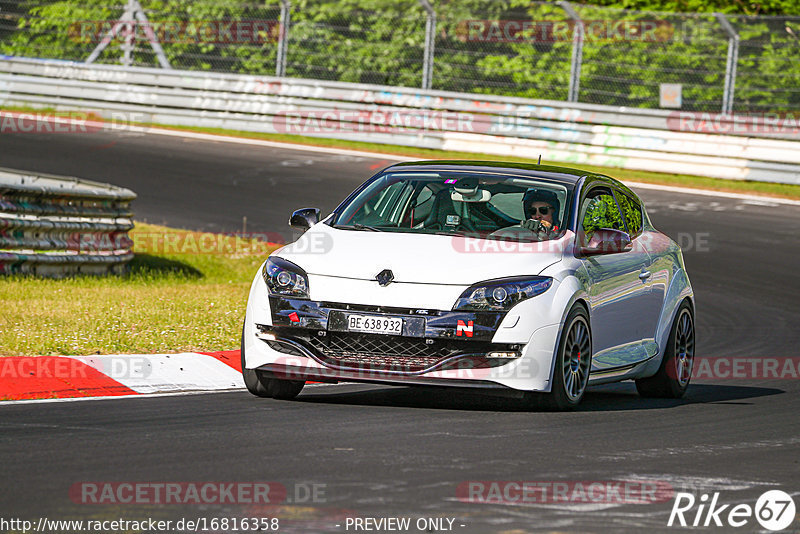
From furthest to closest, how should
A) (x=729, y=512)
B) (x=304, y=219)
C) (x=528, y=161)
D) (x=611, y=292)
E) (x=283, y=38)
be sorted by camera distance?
1. (x=283, y=38)
2. (x=528, y=161)
3. (x=304, y=219)
4. (x=611, y=292)
5. (x=729, y=512)

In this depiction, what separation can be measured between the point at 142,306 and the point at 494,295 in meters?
4.86

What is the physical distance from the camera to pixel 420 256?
8617 millimetres

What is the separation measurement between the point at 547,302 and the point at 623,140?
1628cm

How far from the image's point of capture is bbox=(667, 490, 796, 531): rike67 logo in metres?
5.90

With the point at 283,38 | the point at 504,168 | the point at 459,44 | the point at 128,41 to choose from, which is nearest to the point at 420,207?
the point at 504,168

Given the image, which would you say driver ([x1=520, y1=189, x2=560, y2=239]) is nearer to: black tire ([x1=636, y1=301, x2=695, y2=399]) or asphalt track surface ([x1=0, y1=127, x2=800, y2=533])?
asphalt track surface ([x1=0, y1=127, x2=800, y2=533])

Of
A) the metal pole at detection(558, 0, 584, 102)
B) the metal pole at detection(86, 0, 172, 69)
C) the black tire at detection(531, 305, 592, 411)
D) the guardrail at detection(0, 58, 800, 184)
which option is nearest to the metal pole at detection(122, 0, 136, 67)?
the metal pole at detection(86, 0, 172, 69)

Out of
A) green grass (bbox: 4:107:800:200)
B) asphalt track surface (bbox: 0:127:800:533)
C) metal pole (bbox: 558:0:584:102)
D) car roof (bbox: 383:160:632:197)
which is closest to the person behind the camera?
asphalt track surface (bbox: 0:127:800:533)

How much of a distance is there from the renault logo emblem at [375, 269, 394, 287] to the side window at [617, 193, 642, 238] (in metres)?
2.51

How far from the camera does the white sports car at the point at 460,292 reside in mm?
8375

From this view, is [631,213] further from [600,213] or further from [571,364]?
[571,364]

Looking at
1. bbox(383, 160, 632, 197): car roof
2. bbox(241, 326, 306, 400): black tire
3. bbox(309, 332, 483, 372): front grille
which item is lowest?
bbox(241, 326, 306, 400): black tire

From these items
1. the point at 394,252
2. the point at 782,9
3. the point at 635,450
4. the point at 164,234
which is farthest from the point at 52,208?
the point at 782,9

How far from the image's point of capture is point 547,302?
8.48 metres
